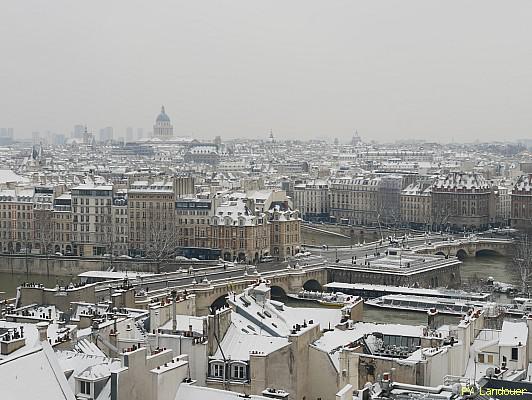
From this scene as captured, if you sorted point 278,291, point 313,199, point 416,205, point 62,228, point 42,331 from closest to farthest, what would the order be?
point 42,331 → point 278,291 → point 62,228 → point 416,205 → point 313,199

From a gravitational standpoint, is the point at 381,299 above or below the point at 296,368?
below

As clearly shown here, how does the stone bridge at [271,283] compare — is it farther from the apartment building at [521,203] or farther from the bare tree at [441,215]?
the apartment building at [521,203]

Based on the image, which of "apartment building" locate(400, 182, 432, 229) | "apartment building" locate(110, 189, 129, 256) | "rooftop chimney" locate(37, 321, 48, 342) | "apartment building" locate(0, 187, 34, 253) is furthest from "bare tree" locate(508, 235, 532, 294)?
"rooftop chimney" locate(37, 321, 48, 342)

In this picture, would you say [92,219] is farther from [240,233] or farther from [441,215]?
[441,215]

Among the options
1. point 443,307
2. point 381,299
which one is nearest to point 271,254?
point 381,299

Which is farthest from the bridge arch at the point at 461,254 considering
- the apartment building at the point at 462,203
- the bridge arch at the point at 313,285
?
the bridge arch at the point at 313,285

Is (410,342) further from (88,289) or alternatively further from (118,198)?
(118,198)

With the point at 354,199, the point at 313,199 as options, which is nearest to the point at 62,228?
the point at 354,199
